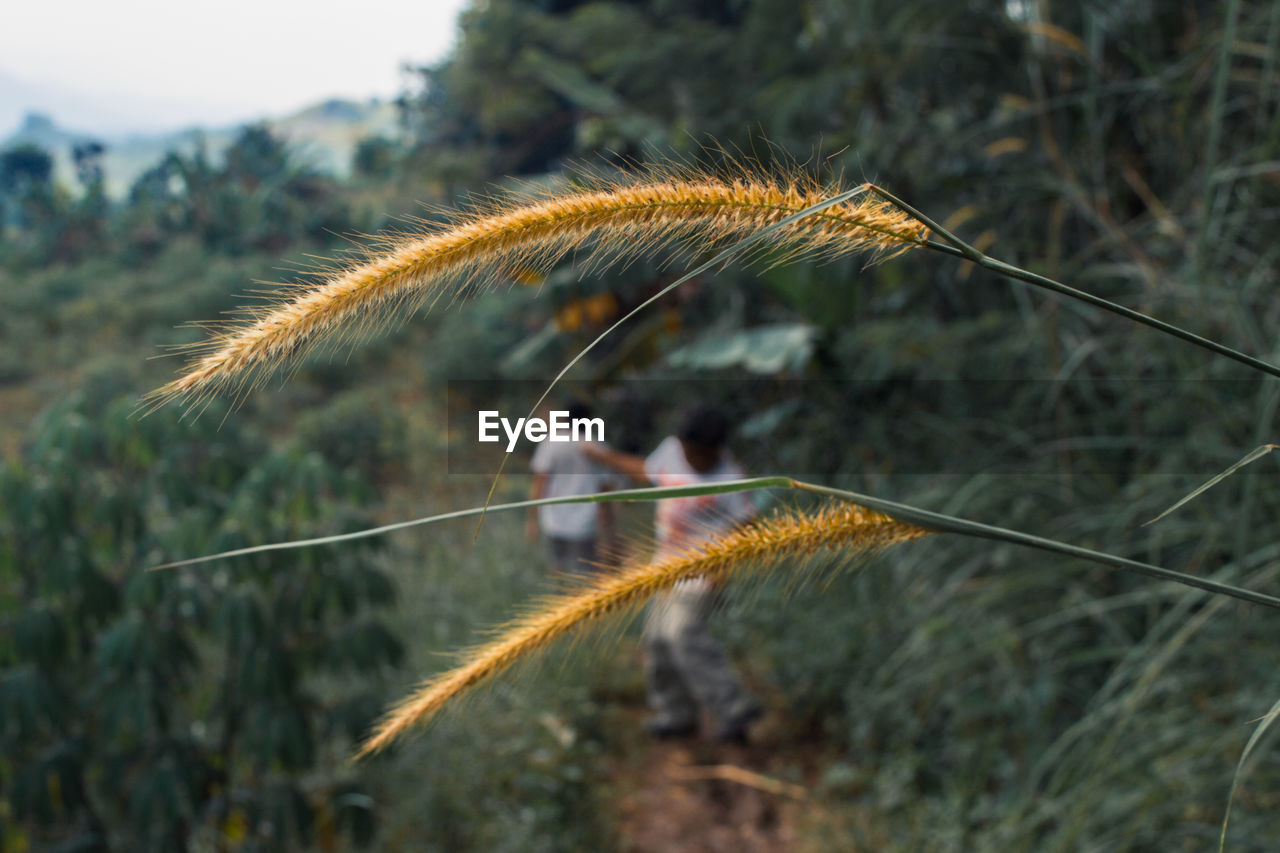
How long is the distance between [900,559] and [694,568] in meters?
2.96

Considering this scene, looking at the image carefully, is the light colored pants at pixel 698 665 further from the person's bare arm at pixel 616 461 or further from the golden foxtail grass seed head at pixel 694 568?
the golden foxtail grass seed head at pixel 694 568

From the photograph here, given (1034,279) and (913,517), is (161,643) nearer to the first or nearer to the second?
(913,517)

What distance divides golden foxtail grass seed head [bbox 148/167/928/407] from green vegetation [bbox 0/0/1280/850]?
0.12m

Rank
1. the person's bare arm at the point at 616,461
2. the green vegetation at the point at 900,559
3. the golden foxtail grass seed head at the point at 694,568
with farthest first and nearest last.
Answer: the person's bare arm at the point at 616,461 < the green vegetation at the point at 900,559 < the golden foxtail grass seed head at the point at 694,568

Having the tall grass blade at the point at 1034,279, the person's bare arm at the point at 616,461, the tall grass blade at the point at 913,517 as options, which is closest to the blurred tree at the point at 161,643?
the person's bare arm at the point at 616,461

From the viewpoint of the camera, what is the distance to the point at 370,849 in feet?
9.48

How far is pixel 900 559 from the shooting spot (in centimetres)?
350

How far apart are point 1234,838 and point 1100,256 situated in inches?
100

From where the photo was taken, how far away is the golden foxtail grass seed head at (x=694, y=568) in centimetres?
73

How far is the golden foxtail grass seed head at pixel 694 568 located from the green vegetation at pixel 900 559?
9 cm

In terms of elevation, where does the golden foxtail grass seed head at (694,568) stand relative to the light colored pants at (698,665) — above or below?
above

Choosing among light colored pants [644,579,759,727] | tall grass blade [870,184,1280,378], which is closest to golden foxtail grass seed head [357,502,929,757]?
tall grass blade [870,184,1280,378]

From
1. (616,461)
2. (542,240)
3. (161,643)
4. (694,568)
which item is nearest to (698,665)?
(616,461)

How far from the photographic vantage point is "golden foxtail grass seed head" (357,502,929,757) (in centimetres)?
73
